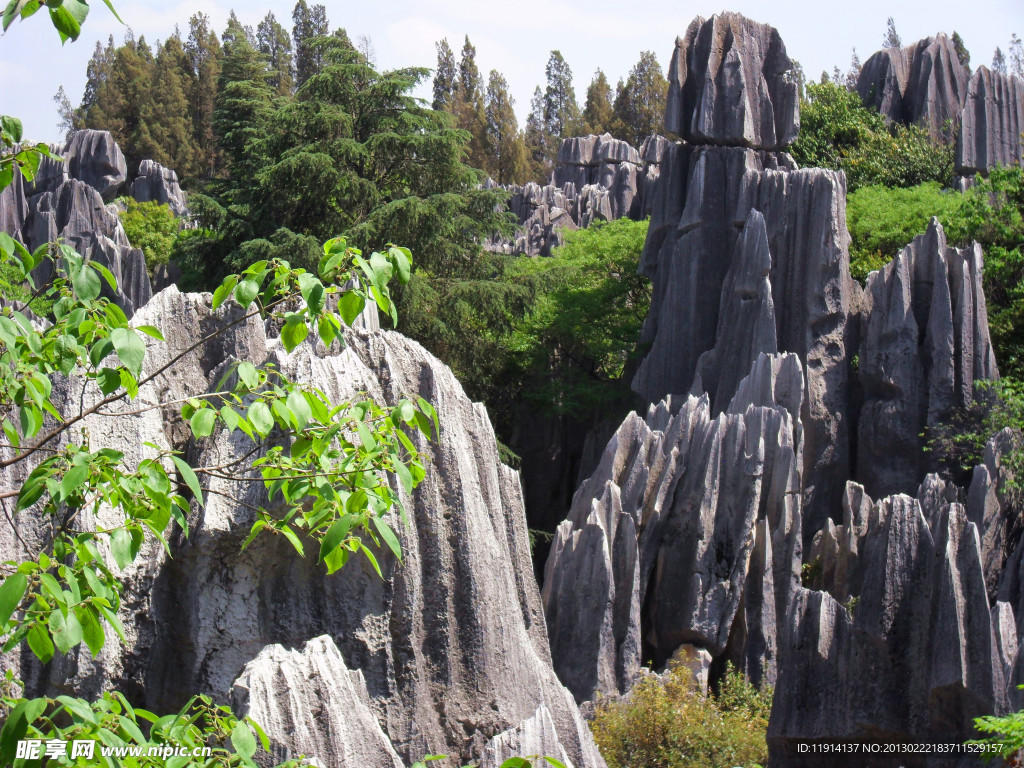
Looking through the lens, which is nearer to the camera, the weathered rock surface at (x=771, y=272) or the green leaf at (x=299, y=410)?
the green leaf at (x=299, y=410)

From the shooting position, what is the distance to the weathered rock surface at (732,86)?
2458 cm

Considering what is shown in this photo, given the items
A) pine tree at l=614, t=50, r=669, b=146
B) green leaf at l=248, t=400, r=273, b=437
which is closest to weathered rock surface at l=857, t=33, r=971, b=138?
pine tree at l=614, t=50, r=669, b=146

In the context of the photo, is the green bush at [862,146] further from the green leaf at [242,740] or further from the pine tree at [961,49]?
the green leaf at [242,740]

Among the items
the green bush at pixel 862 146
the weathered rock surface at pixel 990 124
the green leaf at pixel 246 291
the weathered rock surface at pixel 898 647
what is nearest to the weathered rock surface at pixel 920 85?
the green bush at pixel 862 146

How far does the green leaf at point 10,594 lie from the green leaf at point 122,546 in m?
0.31

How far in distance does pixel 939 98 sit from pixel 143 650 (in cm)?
3497

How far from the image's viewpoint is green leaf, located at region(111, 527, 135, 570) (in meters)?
3.39

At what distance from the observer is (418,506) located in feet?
24.6

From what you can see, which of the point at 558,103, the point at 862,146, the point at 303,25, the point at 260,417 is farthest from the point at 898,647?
the point at 558,103

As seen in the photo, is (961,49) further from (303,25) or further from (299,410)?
(299,410)

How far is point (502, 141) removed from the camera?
2741 inches

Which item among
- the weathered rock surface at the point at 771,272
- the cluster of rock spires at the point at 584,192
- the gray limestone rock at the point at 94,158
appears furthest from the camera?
the gray limestone rock at the point at 94,158

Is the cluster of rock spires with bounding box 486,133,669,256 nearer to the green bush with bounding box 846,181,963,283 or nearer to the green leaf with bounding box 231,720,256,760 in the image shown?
the green bush with bounding box 846,181,963,283

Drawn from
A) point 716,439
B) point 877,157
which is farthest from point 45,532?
point 877,157
